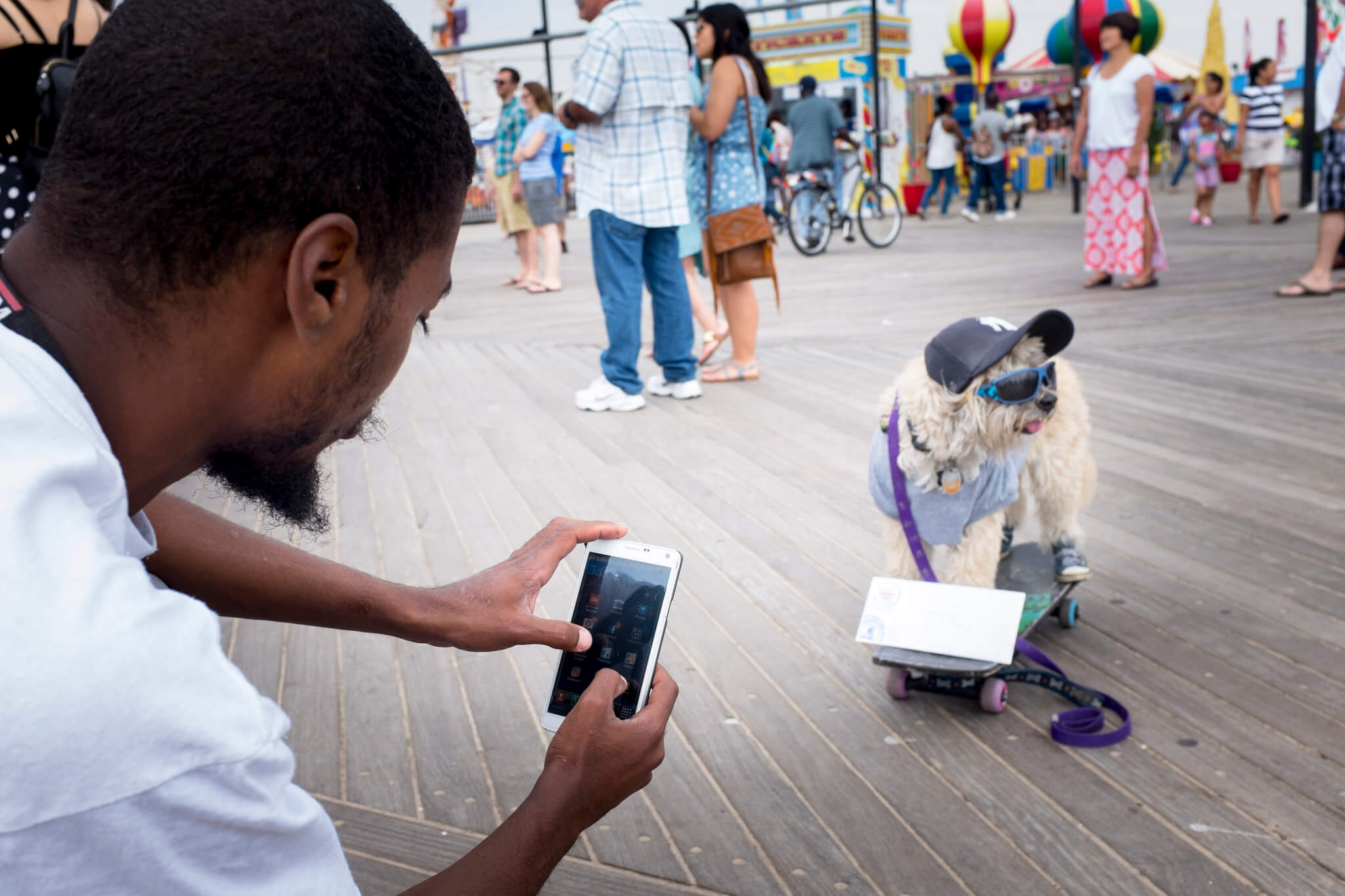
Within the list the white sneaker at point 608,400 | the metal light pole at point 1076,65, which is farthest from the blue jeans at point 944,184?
the white sneaker at point 608,400

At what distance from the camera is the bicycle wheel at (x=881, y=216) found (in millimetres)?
14367

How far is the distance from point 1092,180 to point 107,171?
886cm

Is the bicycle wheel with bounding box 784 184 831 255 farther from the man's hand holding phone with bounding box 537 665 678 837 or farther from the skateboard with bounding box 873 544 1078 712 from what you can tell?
the man's hand holding phone with bounding box 537 665 678 837

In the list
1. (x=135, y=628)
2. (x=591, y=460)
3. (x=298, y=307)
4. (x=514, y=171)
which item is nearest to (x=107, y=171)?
(x=298, y=307)

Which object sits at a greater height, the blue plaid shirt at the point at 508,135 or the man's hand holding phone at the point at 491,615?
the blue plaid shirt at the point at 508,135

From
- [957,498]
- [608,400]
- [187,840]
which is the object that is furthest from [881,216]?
[187,840]

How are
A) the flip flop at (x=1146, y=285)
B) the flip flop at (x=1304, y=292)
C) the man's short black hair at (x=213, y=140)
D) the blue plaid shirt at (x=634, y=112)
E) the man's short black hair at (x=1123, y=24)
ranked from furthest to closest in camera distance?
the flip flop at (x=1146, y=285)
the man's short black hair at (x=1123, y=24)
the flip flop at (x=1304, y=292)
the blue plaid shirt at (x=634, y=112)
the man's short black hair at (x=213, y=140)

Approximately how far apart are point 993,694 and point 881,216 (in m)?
12.9

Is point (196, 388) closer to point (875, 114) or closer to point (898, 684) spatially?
point (898, 684)

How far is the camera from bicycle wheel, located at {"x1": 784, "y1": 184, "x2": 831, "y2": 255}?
13664mm

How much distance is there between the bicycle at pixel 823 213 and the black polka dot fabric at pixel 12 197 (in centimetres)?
1176

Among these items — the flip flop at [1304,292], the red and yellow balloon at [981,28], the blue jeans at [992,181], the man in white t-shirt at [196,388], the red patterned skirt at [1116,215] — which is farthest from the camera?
the red and yellow balloon at [981,28]

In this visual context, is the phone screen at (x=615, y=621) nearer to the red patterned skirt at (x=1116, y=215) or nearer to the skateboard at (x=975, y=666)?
the skateboard at (x=975, y=666)

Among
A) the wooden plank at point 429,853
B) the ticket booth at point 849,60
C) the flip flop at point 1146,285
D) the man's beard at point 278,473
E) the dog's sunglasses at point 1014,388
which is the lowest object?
the wooden plank at point 429,853
